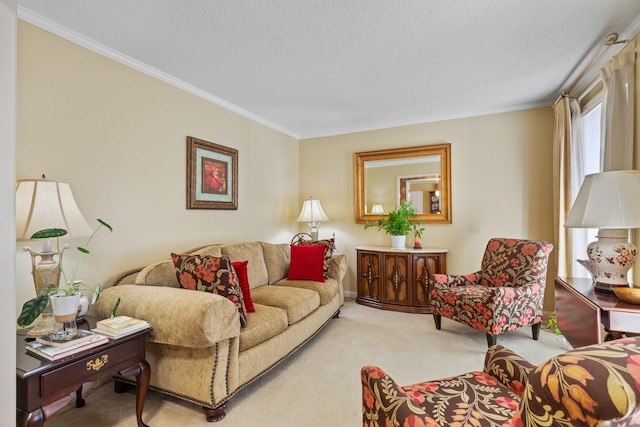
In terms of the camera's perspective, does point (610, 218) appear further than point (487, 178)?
No

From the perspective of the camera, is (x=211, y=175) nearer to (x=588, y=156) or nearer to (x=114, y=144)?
(x=114, y=144)

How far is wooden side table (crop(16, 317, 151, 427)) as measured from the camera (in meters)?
1.27

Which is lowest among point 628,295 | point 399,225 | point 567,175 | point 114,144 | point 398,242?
point 628,295

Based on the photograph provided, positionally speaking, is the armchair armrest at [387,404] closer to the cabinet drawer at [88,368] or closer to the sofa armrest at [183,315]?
the sofa armrest at [183,315]

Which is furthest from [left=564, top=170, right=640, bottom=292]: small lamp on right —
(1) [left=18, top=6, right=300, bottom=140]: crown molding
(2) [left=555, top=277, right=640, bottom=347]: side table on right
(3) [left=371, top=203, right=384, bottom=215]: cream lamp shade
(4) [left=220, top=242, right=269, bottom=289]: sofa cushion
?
(1) [left=18, top=6, right=300, bottom=140]: crown molding

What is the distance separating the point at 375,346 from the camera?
2838 mm

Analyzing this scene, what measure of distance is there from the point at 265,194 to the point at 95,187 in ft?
6.85

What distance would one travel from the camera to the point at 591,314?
173cm

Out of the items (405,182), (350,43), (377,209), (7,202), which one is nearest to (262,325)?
(7,202)

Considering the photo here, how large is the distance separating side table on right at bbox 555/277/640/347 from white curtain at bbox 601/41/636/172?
90 centimetres

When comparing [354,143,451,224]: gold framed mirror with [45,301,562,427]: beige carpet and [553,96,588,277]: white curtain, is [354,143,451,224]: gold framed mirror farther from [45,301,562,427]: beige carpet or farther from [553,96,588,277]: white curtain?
[45,301,562,427]: beige carpet

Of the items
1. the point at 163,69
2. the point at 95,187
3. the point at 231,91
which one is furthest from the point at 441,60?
the point at 95,187

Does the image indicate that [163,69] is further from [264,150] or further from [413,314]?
[413,314]

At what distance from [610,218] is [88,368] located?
9.47ft
